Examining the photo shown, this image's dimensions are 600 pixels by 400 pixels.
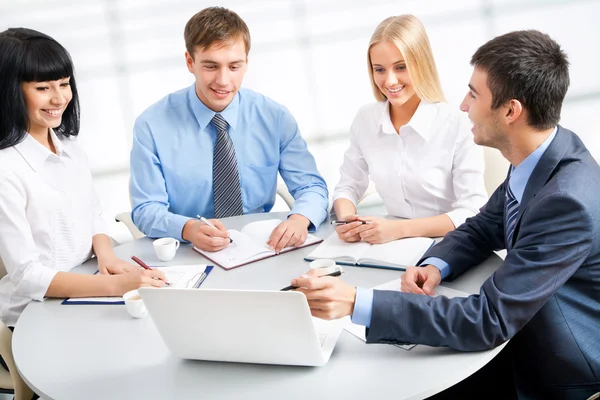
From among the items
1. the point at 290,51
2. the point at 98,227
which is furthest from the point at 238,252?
the point at 290,51

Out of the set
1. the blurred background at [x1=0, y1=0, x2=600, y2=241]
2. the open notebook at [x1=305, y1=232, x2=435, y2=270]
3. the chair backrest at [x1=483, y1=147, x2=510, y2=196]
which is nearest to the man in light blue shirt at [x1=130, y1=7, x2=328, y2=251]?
the open notebook at [x1=305, y1=232, x2=435, y2=270]

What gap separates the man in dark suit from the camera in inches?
53.6

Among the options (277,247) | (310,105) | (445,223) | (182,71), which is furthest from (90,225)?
(310,105)

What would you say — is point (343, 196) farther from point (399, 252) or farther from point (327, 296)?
point (327, 296)

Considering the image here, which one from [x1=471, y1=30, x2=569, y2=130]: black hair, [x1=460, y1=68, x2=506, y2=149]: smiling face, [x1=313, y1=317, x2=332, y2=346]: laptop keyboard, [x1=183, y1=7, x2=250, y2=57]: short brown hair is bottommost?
[x1=313, y1=317, x2=332, y2=346]: laptop keyboard

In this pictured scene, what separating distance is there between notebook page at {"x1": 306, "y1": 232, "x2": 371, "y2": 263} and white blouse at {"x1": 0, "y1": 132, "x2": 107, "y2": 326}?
76 cm

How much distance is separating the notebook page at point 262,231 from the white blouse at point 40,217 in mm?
505

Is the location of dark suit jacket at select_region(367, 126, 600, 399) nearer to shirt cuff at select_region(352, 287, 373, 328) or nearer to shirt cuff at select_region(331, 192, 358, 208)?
shirt cuff at select_region(352, 287, 373, 328)

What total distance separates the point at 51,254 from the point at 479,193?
55.2 inches

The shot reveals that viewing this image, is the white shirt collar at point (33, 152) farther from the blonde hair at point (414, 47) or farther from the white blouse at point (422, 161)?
the blonde hair at point (414, 47)

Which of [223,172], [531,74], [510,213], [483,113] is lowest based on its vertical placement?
[223,172]

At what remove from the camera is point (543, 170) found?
1479 millimetres

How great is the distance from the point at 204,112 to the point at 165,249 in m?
0.69

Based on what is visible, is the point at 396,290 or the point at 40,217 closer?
the point at 396,290
